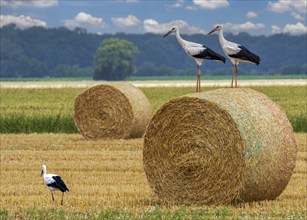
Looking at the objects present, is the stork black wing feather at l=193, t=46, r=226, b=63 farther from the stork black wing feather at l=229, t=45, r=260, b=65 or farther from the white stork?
the stork black wing feather at l=229, t=45, r=260, b=65

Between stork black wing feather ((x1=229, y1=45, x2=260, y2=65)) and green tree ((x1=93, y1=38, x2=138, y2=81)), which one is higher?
stork black wing feather ((x1=229, y1=45, x2=260, y2=65))

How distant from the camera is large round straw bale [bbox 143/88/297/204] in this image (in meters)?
12.5

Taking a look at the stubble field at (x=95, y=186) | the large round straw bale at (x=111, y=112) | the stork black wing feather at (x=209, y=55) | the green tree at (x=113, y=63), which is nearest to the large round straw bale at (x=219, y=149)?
the stubble field at (x=95, y=186)

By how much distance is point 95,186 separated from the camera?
14.8 m

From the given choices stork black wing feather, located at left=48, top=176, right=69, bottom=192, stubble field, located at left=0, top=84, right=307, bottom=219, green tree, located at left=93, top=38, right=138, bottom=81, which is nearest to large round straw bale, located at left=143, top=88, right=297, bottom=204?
stubble field, located at left=0, top=84, right=307, bottom=219

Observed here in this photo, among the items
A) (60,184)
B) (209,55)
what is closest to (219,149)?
(209,55)

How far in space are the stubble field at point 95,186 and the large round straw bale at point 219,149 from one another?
1.02 feet

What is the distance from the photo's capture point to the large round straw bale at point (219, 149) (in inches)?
492

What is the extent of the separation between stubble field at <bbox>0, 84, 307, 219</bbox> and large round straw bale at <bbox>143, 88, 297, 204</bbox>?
312 millimetres

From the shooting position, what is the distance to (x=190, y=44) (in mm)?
14406

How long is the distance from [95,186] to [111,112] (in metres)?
10.4

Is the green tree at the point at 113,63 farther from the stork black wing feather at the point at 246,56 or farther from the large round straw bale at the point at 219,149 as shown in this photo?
the large round straw bale at the point at 219,149

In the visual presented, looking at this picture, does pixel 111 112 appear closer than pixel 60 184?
No

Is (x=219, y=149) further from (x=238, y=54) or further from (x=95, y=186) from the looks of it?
(x=95, y=186)
